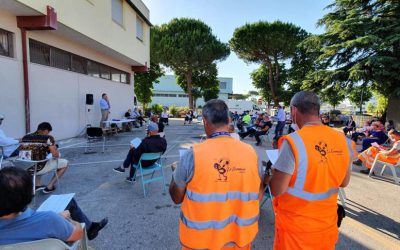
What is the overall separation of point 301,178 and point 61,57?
415 inches

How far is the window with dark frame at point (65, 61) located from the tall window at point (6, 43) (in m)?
0.73

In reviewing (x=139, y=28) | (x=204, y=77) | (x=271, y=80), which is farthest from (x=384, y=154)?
(x=204, y=77)

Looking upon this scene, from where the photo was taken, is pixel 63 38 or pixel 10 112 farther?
pixel 63 38

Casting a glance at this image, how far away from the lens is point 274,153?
3.95 meters

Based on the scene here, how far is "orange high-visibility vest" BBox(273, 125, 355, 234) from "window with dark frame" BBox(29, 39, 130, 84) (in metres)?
9.31

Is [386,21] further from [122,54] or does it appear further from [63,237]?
[63,237]

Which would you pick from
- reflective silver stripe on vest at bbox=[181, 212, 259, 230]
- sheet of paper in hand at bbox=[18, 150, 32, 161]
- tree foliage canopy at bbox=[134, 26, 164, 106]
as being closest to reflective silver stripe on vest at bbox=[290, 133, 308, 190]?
reflective silver stripe on vest at bbox=[181, 212, 259, 230]

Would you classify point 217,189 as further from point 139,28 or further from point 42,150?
point 139,28

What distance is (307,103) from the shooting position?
5.92 ft

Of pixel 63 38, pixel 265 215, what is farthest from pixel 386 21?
pixel 63 38

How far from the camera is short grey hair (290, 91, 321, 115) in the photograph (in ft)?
5.90

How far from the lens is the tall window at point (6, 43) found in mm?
7086

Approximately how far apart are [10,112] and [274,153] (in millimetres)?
7651

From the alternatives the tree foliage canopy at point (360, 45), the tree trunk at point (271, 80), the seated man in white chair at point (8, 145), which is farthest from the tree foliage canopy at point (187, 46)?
the seated man in white chair at point (8, 145)
